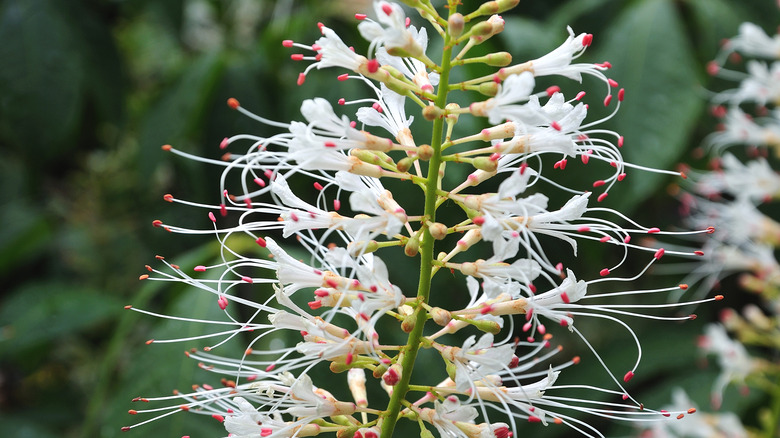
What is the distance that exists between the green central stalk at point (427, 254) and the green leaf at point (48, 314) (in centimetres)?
120

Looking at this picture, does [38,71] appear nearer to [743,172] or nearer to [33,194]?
[33,194]

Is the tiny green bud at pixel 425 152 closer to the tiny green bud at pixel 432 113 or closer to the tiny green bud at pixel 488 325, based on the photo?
the tiny green bud at pixel 432 113

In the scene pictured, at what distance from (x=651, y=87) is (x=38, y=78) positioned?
5.05 ft

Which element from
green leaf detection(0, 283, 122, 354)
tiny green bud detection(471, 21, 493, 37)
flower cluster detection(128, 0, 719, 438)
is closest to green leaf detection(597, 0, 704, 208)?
flower cluster detection(128, 0, 719, 438)

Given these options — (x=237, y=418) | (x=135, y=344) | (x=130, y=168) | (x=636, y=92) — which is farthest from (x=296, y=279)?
(x=130, y=168)

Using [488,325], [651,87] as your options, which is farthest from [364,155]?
[651,87]

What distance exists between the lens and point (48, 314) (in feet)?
6.38

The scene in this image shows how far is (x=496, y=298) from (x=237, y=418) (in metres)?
0.38

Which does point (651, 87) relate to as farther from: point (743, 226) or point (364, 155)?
point (364, 155)

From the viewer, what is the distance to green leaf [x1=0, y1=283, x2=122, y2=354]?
6.21ft

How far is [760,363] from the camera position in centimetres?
206

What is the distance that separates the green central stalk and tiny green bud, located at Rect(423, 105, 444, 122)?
10 mm

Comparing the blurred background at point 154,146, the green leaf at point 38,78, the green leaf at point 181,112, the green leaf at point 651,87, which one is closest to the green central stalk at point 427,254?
the blurred background at point 154,146

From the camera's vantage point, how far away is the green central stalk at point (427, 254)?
893mm
